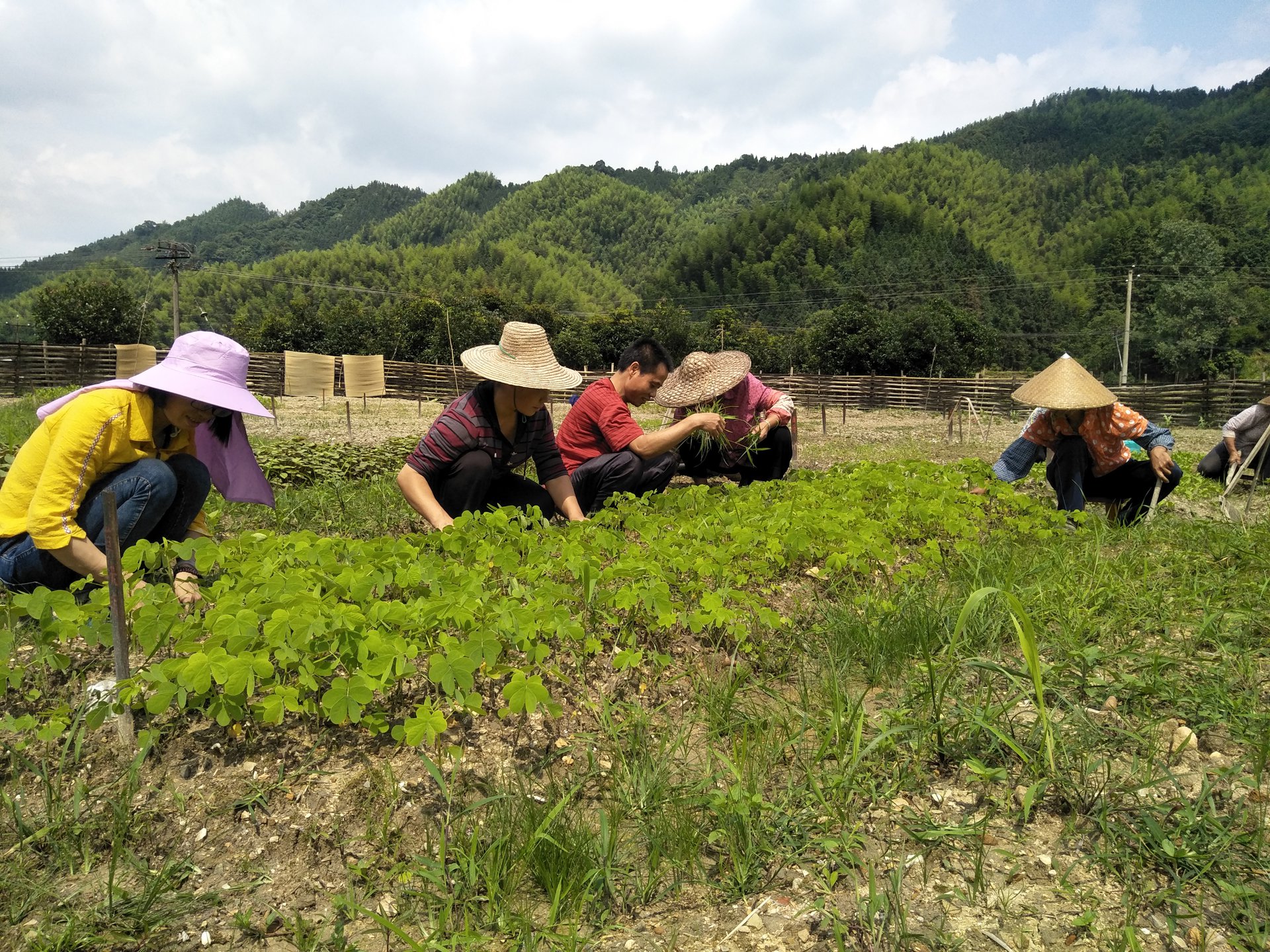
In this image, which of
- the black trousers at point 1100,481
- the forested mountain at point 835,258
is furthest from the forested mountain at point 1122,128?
the black trousers at point 1100,481

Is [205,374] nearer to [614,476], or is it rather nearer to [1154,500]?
[614,476]

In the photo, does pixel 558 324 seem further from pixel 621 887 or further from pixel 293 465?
pixel 621 887

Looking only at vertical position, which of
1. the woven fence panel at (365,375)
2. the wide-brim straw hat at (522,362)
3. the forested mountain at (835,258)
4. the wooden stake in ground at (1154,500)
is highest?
the forested mountain at (835,258)

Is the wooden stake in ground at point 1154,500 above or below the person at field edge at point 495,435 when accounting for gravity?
below

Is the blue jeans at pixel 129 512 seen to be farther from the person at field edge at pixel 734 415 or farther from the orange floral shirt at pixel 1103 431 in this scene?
the orange floral shirt at pixel 1103 431

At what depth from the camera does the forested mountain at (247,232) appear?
13550cm

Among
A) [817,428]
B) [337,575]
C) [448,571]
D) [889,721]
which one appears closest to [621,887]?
[889,721]

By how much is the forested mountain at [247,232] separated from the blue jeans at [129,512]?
148 meters

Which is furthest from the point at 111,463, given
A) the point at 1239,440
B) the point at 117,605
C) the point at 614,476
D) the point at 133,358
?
the point at 133,358

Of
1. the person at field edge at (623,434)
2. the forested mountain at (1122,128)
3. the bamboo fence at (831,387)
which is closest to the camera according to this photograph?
the person at field edge at (623,434)

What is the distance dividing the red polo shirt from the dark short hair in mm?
178

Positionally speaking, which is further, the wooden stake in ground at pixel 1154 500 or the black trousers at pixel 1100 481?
the black trousers at pixel 1100 481

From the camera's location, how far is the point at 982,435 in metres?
16.6

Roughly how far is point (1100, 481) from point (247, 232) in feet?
604
